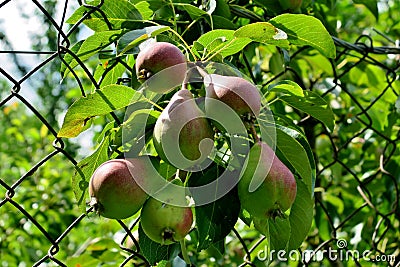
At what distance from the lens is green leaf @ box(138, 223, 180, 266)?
2.07ft

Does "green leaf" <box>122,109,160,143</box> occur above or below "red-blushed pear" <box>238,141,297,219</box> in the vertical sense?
above

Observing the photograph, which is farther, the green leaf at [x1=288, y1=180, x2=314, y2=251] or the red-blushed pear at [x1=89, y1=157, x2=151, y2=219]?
the green leaf at [x1=288, y1=180, x2=314, y2=251]

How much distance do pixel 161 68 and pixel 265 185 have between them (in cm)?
15

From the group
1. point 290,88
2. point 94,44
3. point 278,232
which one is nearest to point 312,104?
point 290,88

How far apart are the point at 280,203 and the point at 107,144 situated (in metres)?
0.20

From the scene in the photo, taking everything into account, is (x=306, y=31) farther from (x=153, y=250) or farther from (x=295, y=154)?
(x=153, y=250)

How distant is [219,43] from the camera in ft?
1.98

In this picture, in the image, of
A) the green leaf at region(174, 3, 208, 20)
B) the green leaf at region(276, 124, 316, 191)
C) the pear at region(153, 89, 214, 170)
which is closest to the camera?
the pear at region(153, 89, 214, 170)

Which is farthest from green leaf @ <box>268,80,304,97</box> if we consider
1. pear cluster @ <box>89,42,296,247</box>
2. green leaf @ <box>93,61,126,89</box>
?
green leaf @ <box>93,61,126,89</box>

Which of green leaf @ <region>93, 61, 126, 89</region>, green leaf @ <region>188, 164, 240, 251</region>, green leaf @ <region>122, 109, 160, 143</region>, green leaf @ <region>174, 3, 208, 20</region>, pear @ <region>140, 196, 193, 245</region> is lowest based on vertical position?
green leaf @ <region>188, 164, 240, 251</region>

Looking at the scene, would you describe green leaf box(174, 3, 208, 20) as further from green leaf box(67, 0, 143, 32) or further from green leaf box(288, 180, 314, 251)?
green leaf box(288, 180, 314, 251)

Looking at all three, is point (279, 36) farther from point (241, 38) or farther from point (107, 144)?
point (107, 144)

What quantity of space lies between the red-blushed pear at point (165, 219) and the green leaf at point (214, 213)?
57 millimetres

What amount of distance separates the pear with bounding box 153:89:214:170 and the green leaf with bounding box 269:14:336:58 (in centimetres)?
20
